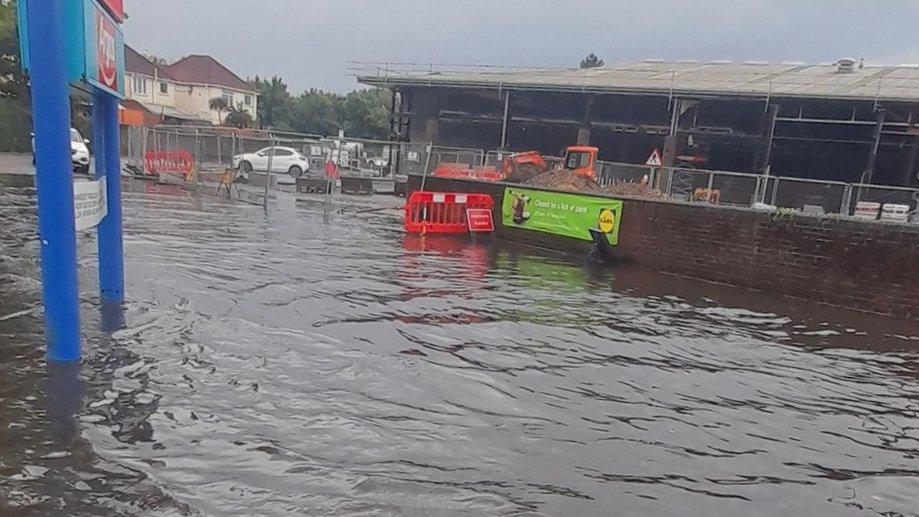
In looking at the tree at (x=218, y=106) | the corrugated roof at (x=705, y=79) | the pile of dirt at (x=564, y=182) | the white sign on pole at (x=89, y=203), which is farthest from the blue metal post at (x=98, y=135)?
the tree at (x=218, y=106)

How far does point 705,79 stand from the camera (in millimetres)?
33562

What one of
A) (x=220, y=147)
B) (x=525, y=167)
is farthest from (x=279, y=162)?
(x=525, y=167)

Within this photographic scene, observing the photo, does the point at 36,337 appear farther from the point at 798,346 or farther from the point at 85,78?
the point at 798,346

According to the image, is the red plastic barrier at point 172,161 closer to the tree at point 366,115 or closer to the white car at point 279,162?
the white car at point 279,162

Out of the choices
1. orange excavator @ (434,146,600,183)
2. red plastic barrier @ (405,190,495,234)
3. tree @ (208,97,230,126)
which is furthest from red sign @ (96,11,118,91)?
tree @ (208,97,230,126)

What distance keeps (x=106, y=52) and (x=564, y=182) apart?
42.1ft

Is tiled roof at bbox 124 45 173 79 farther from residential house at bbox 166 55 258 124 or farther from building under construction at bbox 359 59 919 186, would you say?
building under construction at bbox 359 59 919 186

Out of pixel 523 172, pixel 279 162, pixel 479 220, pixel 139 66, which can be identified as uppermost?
pixel 139 66

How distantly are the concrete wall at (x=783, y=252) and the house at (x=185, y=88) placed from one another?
4872 cm

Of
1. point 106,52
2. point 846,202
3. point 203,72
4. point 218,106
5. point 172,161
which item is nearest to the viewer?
point 106,52

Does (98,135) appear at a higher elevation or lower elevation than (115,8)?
lower

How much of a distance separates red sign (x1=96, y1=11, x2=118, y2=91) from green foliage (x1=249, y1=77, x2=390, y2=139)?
68.9m

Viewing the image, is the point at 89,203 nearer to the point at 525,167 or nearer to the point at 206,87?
the point at 525,167

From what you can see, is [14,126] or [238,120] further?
[238,120]
